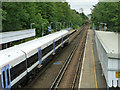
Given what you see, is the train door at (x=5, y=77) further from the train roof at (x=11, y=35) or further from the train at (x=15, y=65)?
the train roof at (x=11, y=35)

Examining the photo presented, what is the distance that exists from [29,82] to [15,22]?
1974 centimetres

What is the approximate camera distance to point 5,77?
36.2 ft

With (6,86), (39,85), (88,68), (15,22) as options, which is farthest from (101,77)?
(15,22)

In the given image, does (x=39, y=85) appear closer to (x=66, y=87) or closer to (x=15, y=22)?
(x=66, y=87)

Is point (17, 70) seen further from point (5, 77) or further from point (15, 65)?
point (5, 77)

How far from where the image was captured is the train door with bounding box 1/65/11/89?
10.8 metres

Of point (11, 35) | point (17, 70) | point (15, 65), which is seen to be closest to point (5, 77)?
point (15, 65)

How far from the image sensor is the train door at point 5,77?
10.8 metres

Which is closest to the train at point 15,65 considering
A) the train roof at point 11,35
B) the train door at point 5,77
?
the train door at point 5,77

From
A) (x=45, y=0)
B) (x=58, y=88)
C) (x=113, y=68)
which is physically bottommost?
(x=58, y=88)

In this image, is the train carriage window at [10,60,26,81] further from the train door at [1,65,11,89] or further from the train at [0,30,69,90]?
the train door at [1,65,11,89]

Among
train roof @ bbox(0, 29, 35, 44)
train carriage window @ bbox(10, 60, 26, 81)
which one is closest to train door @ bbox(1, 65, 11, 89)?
train carriage window @ bbox(10, 60, 26, 81)

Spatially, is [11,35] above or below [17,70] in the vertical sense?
above

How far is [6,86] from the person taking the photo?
36.1 feet
